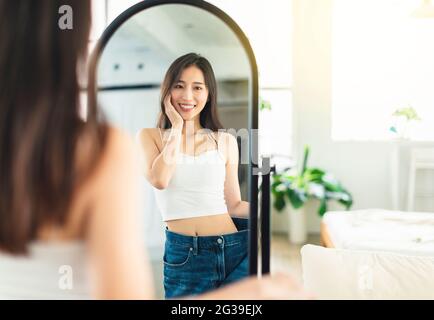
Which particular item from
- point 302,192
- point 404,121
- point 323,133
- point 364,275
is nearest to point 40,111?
point 364,275

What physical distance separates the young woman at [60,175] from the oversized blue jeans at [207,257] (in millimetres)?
141

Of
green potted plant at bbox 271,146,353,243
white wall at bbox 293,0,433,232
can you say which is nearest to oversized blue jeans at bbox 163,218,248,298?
green potted plant at bbox 271,146,353,243

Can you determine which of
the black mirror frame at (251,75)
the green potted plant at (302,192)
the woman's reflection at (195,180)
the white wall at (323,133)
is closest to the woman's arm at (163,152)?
the woman's reflection at (195,180)

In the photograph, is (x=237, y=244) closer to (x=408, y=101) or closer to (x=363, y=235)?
(x=363, y=235)

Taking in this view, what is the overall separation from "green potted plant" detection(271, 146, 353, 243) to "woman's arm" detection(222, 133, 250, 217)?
167 centimetres

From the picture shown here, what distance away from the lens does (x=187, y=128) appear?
0.68m

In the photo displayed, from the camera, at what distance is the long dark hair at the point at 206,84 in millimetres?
686

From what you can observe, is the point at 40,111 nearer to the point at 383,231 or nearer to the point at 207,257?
the point at 207,257

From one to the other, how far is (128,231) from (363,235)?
121 cm

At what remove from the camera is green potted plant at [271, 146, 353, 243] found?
2350 mm

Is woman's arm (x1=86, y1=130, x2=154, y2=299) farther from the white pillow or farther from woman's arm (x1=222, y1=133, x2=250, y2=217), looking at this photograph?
the white pillow

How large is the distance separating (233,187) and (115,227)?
270 mm

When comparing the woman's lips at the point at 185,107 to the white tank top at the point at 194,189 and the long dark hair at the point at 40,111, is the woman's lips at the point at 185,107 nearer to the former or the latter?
the white tank top at the point at 194,189

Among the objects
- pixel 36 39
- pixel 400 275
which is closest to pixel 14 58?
pixel 36 39
